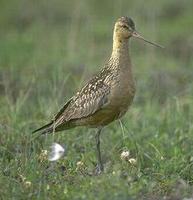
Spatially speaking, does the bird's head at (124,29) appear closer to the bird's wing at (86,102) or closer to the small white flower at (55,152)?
the bird's wing at (86,102)

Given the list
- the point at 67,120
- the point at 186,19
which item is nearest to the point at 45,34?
the point at 186,19

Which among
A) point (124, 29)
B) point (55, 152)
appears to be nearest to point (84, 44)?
point (124, 29)

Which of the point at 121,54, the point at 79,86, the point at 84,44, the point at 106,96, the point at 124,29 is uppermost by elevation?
the point at 124,29

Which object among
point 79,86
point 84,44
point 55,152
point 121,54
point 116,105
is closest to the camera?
point 55,152

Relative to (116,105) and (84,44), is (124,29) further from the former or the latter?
(84,44)

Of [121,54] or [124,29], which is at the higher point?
[124,29]

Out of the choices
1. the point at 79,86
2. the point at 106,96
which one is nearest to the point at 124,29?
the point at 106,96

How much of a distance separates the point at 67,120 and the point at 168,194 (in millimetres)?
1535

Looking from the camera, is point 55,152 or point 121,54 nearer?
point 55,152

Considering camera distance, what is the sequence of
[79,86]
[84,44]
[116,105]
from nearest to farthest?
1. [116,105]
2. [79,86]
3. [84,44]

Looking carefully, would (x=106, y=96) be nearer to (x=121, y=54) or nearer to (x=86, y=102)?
(x=86, y=102)

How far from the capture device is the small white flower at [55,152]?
8.03m

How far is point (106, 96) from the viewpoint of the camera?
8414 mm

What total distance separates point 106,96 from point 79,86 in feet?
6.13
